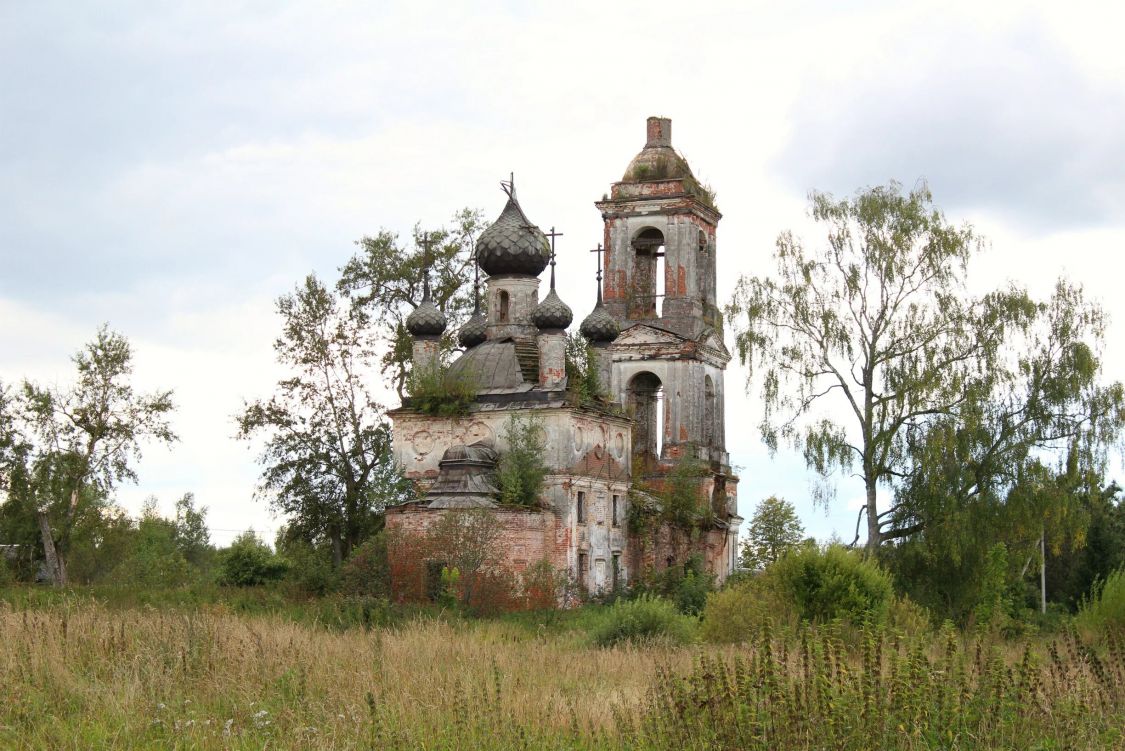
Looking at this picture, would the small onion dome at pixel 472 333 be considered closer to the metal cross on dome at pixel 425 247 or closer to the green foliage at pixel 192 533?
the metal cross on dome at pixel 425 247

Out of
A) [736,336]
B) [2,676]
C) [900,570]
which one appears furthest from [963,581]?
[2,676]

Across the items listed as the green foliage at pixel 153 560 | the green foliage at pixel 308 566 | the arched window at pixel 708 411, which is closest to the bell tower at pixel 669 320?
the arched window at pixel 708 411

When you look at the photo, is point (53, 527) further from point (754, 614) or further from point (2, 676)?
point (2, 676)

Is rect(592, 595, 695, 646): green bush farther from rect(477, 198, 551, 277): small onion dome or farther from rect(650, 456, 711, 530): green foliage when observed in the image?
rect(477, 198, 551, 277): small onion dome

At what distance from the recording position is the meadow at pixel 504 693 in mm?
9727

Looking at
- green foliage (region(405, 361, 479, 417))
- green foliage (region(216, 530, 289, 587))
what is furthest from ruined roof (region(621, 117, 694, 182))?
green foliage (region(216, 530, 289, 587))

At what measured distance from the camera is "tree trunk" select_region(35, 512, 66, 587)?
39000 millimetres

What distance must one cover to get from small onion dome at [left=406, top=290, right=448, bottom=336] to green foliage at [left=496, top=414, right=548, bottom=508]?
3559 mm

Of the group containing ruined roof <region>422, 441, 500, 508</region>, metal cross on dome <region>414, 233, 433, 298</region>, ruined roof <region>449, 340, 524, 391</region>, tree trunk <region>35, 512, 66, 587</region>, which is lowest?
tree trunk <region>35, 512, 66, 587</region>

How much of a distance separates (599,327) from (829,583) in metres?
15.9

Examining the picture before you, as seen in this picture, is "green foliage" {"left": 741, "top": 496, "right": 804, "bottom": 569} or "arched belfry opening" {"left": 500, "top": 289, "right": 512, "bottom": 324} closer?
"arched belfry opening" {"left": 500, "top": 289, "right": 512, "bottom": 324}

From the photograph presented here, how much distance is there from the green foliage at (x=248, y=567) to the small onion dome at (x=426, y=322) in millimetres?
7019

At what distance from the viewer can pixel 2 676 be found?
40.4ft

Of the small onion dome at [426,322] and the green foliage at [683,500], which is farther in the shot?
the green foliage at [683,500]
